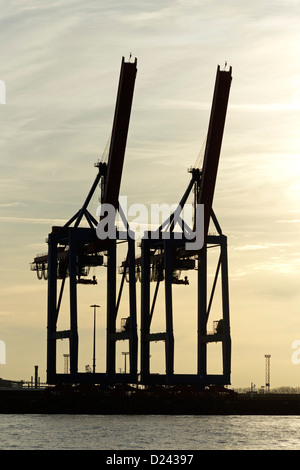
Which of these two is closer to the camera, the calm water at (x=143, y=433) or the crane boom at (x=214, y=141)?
the calm water at (x=143, y=433)

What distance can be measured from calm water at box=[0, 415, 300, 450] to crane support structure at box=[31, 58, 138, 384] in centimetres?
714

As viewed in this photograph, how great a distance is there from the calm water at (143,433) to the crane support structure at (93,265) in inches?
281

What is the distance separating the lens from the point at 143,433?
267 ft

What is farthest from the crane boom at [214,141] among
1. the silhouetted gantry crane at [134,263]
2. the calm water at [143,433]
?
the calm water at [143,433]

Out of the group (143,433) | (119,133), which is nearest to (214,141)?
(119,133)

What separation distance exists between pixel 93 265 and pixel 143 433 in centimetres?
3097

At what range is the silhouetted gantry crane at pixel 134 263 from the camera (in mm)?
107188

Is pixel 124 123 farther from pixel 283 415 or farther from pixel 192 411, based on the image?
pixel 283 415

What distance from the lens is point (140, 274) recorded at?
388 ft

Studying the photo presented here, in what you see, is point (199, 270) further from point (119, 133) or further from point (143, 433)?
point (143, 433)

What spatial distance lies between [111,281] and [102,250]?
116 inches

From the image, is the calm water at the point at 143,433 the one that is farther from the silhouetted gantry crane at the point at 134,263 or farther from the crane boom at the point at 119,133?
the crane boom at the point at 119,133
